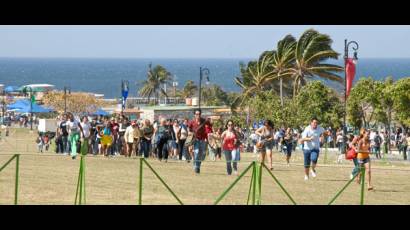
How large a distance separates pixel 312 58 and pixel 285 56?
2267 millimetres

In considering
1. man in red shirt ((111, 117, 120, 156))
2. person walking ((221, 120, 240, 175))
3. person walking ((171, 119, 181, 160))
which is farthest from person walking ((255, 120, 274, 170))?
man in red shirt ((111, 117, 120, 156))

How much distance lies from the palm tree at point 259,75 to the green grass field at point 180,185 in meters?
47.3

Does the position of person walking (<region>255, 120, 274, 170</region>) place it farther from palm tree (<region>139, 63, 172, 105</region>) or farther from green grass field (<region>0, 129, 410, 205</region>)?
palm tree (<region>139, 63, 172, 105</region>)

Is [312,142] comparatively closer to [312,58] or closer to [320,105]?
[320,105]

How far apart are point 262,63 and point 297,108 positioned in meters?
16.6

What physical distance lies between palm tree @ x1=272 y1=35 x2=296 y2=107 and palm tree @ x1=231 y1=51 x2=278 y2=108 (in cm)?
167

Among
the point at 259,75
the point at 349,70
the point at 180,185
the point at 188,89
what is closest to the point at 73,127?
the point at 180,185

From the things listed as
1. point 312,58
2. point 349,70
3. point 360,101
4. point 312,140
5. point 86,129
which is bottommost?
point 312,140

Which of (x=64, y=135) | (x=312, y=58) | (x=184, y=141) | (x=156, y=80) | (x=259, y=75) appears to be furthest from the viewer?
(x=156, y=80)

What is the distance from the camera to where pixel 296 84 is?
2729 inches

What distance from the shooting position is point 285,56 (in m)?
69.6

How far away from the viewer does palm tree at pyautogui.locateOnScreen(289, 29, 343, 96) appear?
68375mm
